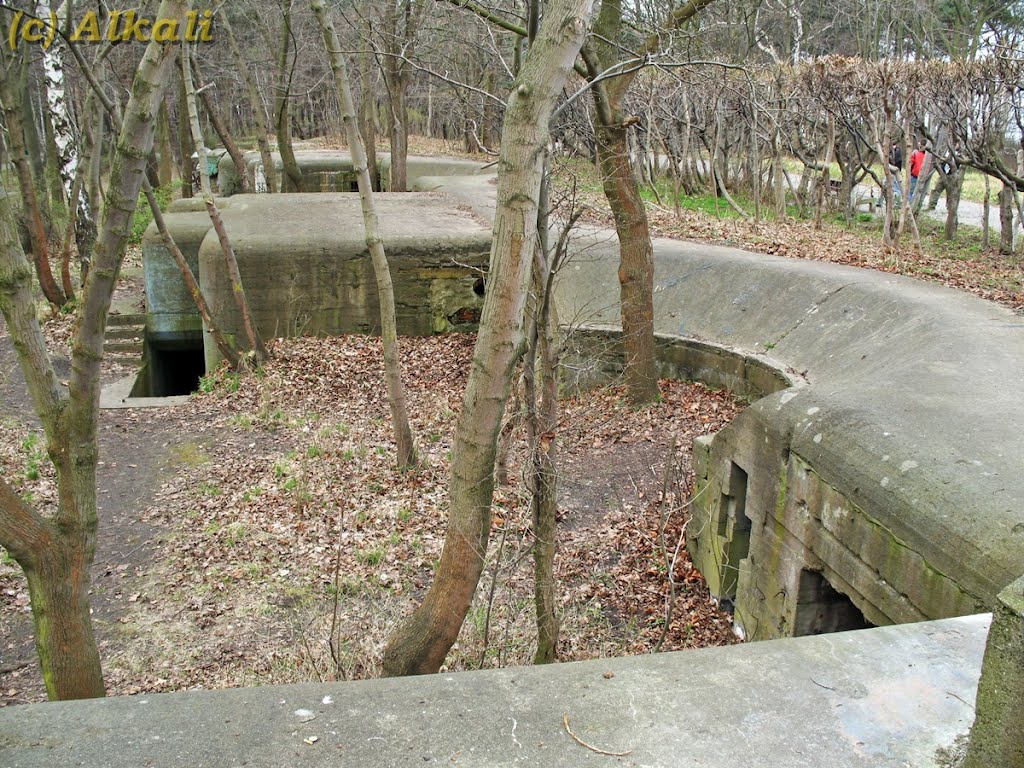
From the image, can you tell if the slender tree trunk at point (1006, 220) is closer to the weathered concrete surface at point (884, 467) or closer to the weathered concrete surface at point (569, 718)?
the weathered concrete surface at point (884, 467)

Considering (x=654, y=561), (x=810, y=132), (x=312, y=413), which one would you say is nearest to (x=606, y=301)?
(x=312, y=413)

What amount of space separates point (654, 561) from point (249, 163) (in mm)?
21691

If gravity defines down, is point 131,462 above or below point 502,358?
below

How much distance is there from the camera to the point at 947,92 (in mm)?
13641

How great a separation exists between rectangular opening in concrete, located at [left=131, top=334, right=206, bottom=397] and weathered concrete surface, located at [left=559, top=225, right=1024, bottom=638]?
9781mm

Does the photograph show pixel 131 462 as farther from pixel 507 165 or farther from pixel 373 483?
pixel 507 165

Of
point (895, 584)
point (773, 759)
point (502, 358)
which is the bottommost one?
point (895, 584)

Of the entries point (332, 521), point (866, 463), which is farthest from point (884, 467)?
point (332, 521)

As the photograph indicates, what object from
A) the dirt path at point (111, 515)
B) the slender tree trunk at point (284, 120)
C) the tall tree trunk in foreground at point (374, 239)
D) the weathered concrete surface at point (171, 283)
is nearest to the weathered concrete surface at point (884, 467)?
the tall tree trunk in foreground at point (374, 239)

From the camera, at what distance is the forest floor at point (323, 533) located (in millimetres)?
6406

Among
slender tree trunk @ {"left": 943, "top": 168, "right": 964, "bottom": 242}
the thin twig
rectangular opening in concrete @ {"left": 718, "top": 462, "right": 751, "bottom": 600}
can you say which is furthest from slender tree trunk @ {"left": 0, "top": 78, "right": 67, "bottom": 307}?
slender tree trunk @ {"left": 943, "top": 168, "right": 964, "bottom": 242}

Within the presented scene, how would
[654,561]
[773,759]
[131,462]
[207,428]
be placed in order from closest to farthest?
1. [773,759]
2. [654,561]
3. [131,462]
4. [207,428]

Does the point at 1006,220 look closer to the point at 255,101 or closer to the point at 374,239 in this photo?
the point at 374,239

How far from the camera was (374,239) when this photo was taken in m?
9.12
